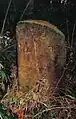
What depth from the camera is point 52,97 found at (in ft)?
9.99

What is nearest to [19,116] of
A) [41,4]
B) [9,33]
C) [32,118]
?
[32,118]

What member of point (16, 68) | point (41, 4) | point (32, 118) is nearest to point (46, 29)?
point (16, 68)

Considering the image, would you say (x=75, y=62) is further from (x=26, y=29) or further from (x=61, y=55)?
(x=26, y=29)

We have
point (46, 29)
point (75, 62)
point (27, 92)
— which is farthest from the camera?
point (75, 62)

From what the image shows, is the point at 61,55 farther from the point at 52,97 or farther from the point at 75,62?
the point at 75,62

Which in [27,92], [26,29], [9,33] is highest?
[26,29]

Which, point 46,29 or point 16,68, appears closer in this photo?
point 46,29

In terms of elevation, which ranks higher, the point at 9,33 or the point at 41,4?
the point at 41,4

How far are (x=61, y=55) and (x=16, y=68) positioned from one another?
1.80 ft

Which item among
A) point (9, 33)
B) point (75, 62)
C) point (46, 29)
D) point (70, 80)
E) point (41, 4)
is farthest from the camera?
point (41, 4)

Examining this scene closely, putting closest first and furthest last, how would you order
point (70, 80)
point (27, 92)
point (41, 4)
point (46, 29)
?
point (46, 29)
point (27, 92)
point (70, 80)
point (41, 4)

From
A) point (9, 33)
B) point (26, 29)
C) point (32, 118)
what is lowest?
point (32, 118)

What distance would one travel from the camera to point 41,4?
522cm

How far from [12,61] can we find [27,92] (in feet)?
2.10
